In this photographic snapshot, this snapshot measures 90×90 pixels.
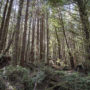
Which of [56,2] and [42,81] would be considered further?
[56,2]

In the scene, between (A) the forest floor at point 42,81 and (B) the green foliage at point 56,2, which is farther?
(B) the green foliage at point 56,2

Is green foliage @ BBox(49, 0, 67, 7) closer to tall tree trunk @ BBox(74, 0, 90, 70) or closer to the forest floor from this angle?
tall tree trunk @ BBox(74, 0, 90, 70)

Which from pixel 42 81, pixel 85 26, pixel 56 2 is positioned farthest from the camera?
pixel 56 2

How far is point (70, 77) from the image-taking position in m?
5.62

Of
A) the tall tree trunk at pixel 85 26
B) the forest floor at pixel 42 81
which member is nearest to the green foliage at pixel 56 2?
the tall tree trunk at pixel 85 26

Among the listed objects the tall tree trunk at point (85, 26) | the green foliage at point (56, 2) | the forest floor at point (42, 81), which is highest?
the green foliage at point (56, 2)

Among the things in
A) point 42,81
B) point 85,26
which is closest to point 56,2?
point 85,26

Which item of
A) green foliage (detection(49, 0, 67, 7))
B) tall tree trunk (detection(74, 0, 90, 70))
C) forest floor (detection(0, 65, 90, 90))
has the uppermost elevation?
green foliage (detection(49, 0, 67, 7))

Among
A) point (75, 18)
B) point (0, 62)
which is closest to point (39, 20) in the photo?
point (0, 62)

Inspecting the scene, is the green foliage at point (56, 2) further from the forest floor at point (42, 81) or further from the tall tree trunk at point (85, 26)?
the forest floor at point (42, 81)

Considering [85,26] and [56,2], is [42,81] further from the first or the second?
[56,2]

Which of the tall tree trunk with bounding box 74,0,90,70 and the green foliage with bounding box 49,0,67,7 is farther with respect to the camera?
the green foliage with bounding box 49,0,67,7

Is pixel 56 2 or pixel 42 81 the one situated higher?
pixel 56 2

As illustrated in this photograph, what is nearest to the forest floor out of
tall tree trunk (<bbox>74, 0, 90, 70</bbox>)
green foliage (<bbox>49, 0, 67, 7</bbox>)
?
tall tree trunk (<bbox>74, 0, 90, 70</bbox>)
